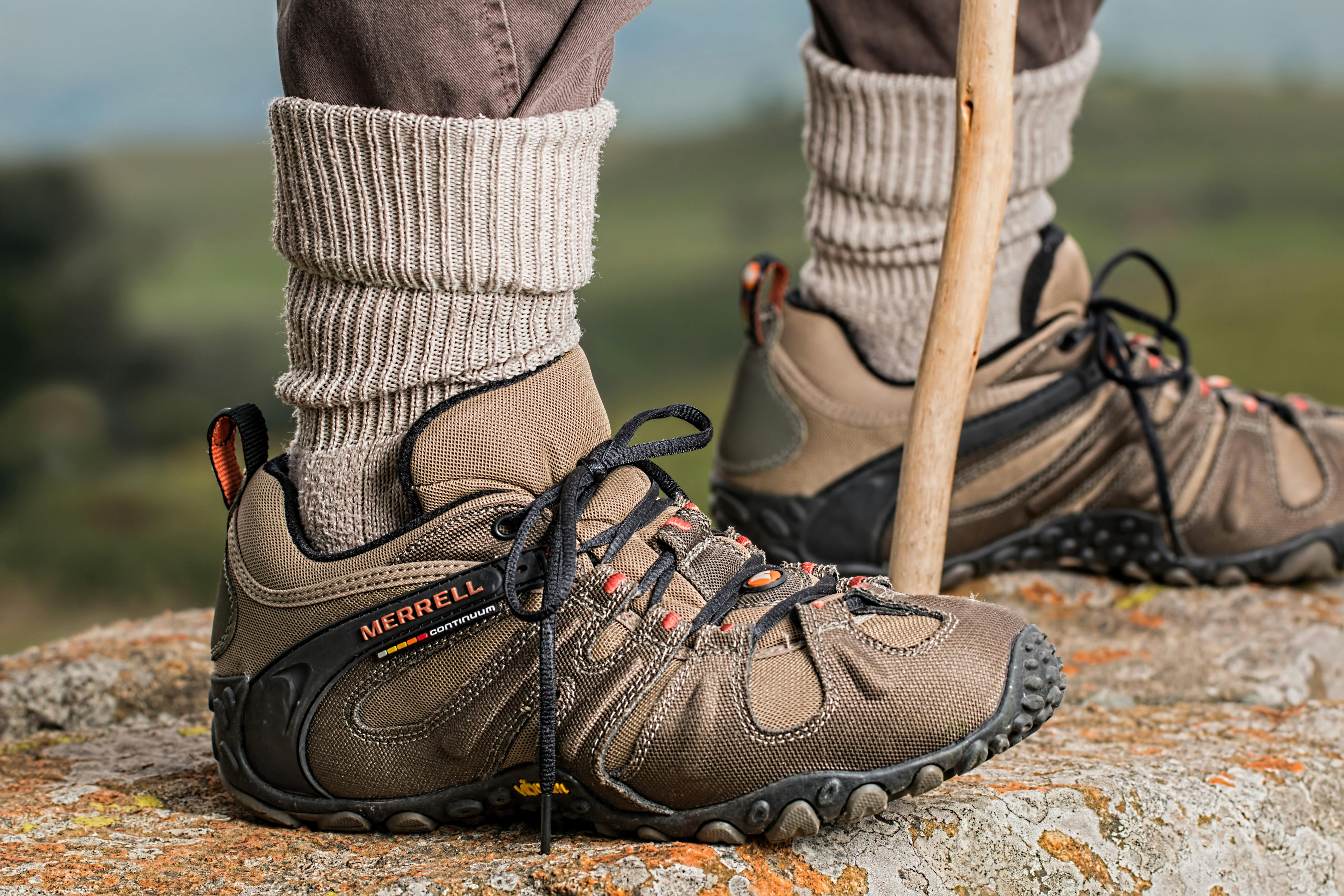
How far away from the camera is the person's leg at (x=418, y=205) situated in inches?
41.6

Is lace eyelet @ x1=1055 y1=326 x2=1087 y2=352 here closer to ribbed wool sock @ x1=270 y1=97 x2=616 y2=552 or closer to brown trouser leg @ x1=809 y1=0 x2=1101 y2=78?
brown trouser leg @ x1=809 y1=0 x2=1101 y2=78

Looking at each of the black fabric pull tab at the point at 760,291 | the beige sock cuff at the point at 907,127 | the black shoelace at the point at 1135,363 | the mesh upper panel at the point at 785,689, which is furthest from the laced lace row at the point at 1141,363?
the mesh upper panel at the point at 785,689

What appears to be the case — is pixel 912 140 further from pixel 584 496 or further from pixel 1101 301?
pixel 584 496

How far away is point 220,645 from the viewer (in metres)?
1.21

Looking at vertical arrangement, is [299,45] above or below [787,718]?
above

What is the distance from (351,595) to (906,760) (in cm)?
51

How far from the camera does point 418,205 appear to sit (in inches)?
42.3

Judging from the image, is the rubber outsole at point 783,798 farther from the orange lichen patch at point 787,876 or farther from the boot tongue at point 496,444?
the boot tongue at point 496,444

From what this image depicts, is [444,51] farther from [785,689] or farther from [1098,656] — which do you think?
[1098,656]

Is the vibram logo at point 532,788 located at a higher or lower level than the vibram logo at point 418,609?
lower

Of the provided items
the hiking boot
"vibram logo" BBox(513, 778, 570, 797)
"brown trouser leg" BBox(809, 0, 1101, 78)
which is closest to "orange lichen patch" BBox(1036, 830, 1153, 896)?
"vibram logo" BBox(513, 778, 570, 797)

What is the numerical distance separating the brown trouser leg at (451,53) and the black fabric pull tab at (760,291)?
30.8 inches

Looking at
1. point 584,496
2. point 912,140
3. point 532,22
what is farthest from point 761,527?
point 532,22

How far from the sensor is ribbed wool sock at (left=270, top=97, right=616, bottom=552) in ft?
3.52
